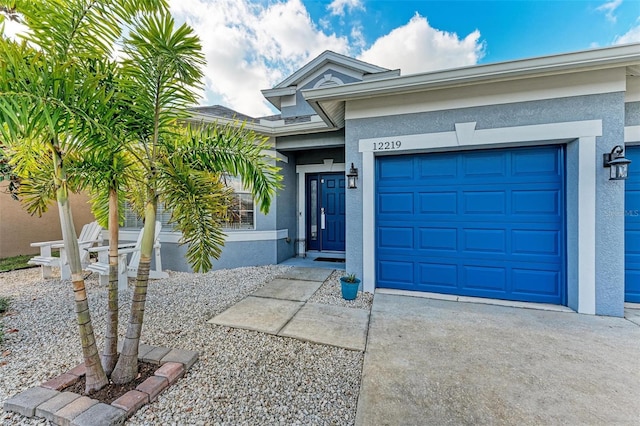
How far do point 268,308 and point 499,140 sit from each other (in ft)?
12.9

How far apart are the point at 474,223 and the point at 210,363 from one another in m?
3.85

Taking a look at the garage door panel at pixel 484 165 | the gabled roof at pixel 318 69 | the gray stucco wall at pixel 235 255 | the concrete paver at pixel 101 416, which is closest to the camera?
the concrete paver at pixel 101 416

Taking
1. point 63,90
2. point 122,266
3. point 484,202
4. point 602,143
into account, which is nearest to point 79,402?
point 63,90

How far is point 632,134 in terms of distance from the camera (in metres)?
3.52

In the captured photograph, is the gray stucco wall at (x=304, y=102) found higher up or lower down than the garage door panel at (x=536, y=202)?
higher up

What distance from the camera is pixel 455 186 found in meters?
4.05

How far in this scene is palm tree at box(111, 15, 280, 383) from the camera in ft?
6.13

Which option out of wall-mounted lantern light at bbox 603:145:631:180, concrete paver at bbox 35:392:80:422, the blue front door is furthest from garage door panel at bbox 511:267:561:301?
concrete paver at bbox 35:392:80:422

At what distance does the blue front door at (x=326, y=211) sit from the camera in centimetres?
672

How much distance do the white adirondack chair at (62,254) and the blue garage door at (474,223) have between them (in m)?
5.22

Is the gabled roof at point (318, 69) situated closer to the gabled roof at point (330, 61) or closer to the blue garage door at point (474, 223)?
the gabled roof at point (330, 61)

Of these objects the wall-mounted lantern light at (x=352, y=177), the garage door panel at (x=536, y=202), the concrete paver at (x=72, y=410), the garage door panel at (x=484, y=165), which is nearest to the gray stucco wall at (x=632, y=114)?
the garage door panel at (x=536, y=202)

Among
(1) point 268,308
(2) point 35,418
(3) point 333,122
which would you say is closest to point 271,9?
(3) point 333,122

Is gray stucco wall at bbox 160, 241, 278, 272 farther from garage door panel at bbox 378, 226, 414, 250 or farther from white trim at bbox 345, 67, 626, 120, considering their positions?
white trim at bbox 345, 67, 626, 120
